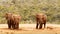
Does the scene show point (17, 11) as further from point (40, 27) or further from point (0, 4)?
point (40, 27)

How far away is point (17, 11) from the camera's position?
38.6m

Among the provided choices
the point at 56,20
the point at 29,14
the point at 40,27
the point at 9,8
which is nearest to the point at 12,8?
the point at 9,8

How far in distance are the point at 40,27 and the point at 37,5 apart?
1812cm

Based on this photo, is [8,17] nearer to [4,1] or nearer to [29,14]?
[29,14]

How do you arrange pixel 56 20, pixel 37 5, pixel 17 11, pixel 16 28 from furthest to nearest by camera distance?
pixel 37 5
pixel 17 11
pixel 56 20
pixel 16 28

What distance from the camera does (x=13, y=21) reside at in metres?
23.0

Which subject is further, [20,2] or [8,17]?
[20,2]

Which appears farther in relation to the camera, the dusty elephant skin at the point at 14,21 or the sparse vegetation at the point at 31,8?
→ the sparse vegetation at the point at 31,8

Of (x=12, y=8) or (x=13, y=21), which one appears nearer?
(x=13, y=21)

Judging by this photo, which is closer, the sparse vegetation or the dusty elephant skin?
the dusty elephant skin

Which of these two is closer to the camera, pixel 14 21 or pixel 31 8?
pixel 14 21

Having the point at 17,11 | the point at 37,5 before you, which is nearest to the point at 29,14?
the point at 17,11

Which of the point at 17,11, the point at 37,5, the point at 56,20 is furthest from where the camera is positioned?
the point at 37,5

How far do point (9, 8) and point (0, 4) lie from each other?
353 centimetres
